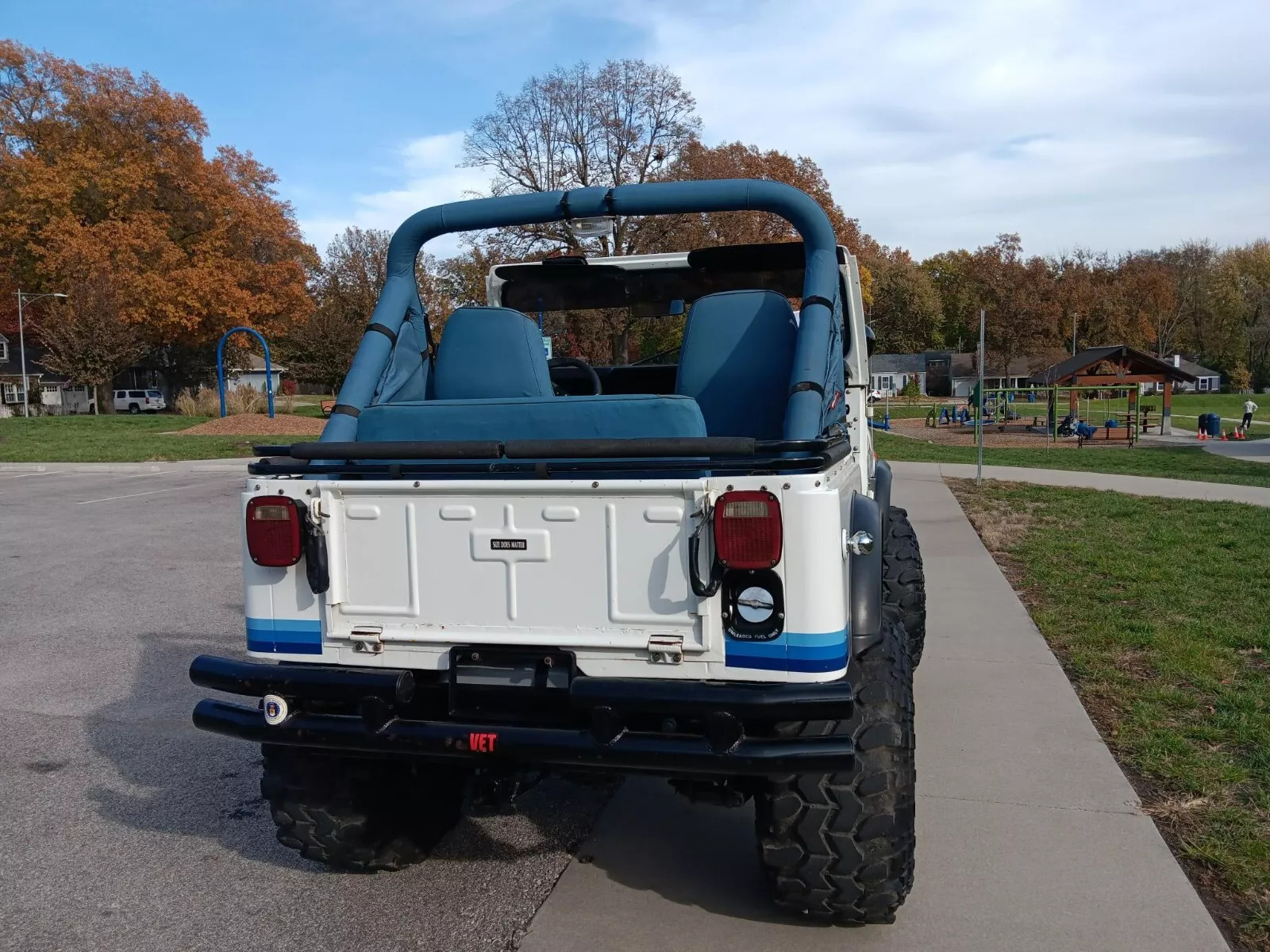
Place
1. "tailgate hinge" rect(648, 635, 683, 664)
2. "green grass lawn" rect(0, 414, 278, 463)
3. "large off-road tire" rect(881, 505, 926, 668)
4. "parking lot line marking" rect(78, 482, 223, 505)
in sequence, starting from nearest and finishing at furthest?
"tailgate hinge" rect(648, 635, 683, 664) < "large off-road tire" rect(881, 505, 926, 668) < "parking lot line marking" rect(78, 482, 223, 505) < "green grass lawn" rect(0, 414, 278, 463)

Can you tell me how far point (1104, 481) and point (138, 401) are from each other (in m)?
50.9

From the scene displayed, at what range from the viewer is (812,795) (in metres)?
2.84

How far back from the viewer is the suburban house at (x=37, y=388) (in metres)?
52.6

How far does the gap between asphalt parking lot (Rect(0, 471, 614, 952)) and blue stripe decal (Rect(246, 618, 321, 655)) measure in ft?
2.97

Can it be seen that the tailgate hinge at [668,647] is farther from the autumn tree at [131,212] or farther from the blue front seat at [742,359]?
the autumn tree at [131,212]

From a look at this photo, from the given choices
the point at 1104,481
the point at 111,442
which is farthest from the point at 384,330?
the point at 111,442

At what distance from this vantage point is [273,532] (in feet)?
10.1

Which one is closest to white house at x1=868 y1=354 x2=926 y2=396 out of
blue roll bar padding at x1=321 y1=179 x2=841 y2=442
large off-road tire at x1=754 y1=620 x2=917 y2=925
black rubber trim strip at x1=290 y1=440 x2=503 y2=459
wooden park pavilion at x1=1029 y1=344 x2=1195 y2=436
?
wooden park pavilion at x1=1029 y1=344 x2=1195 y2=436

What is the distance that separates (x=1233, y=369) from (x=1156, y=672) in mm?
86027

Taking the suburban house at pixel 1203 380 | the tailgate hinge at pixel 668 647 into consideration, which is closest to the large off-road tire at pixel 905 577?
the tailgate hinge at pixel 668 647

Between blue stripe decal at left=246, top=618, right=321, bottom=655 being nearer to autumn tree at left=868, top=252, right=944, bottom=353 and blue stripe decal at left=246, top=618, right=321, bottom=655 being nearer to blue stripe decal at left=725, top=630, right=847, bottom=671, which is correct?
blue stripe decal at left=725, top=630, right=847, bottom=671

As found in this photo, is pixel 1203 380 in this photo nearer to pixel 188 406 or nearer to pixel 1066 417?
pixel 1066 417

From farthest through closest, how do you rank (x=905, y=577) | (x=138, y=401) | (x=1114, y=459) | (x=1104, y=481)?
(x=138, y=401), (x=1114, y=459), (x=1104, y=481), (x=905, y=577)

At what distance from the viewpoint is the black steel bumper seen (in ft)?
8.64
